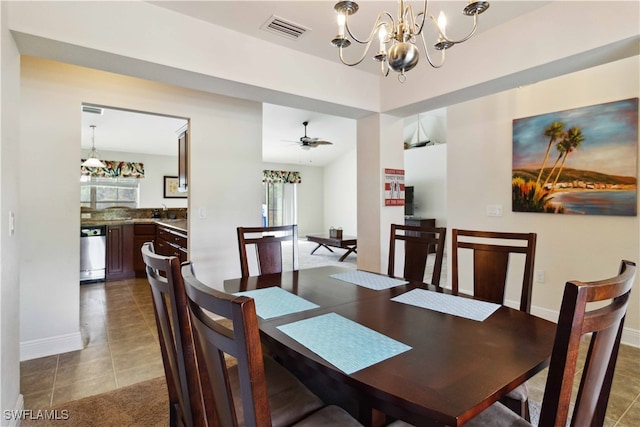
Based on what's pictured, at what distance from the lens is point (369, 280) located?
1.90 metres

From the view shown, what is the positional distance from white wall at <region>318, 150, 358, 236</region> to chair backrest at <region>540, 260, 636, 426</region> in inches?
338

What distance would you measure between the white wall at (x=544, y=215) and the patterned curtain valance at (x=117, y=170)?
6.72 meters

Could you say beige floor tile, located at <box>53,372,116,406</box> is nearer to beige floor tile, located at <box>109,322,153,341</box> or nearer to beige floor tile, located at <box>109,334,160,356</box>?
beige floor tile, located at <box>109,334,160,356</box>

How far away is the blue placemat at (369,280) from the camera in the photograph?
1792 mm

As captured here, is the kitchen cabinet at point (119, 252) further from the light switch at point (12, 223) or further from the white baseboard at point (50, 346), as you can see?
the light switch at point (12, 223)

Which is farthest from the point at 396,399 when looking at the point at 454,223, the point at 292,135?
the point at 292,135

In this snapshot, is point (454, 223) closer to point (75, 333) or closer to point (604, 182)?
point (604, 182)

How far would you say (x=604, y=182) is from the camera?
2.71 metres

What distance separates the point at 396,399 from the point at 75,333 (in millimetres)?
2881

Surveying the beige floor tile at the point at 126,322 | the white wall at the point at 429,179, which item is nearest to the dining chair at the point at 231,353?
the beige floor tile at the point at 126,322

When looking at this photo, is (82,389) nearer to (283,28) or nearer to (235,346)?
(235,346)

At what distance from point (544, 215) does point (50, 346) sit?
4399 millimetres

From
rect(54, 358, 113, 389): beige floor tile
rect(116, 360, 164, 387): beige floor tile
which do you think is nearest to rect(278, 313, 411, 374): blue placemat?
rect(116, 360, 164, 387): beige floor tile

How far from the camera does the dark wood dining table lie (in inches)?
30.7
